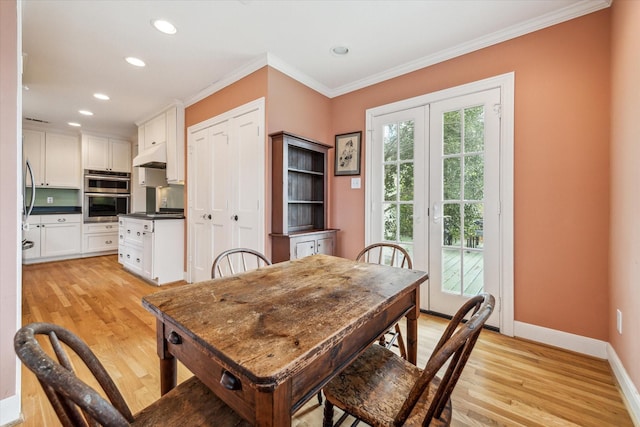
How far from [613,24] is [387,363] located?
2680mm

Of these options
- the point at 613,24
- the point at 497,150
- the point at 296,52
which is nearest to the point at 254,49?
the point at 296,52

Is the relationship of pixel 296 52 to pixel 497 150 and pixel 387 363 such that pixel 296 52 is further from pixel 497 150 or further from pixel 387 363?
pixel 387 363

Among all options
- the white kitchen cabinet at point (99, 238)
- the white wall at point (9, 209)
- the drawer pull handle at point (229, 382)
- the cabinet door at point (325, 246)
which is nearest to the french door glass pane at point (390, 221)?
the cabinet door at point (325, 246)

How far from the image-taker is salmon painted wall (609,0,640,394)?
1497 mm

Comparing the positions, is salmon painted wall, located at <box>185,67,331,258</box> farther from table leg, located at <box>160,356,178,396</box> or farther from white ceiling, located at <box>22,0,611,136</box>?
table leg, located at <box>160,356,178,396</box>

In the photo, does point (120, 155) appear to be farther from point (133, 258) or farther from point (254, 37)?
point (254, 37)

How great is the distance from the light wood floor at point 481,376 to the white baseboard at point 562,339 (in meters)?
0.06

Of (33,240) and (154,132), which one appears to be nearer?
(154,132)

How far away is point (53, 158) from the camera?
17.5 feet

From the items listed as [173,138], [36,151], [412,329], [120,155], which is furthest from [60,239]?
[412,329]

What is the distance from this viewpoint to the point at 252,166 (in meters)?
2.96

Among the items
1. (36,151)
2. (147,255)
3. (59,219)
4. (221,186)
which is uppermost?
(36,151)

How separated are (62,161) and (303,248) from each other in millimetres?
5703

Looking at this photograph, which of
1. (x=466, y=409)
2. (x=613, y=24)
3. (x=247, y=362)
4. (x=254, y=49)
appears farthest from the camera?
(x=254, y=49)
